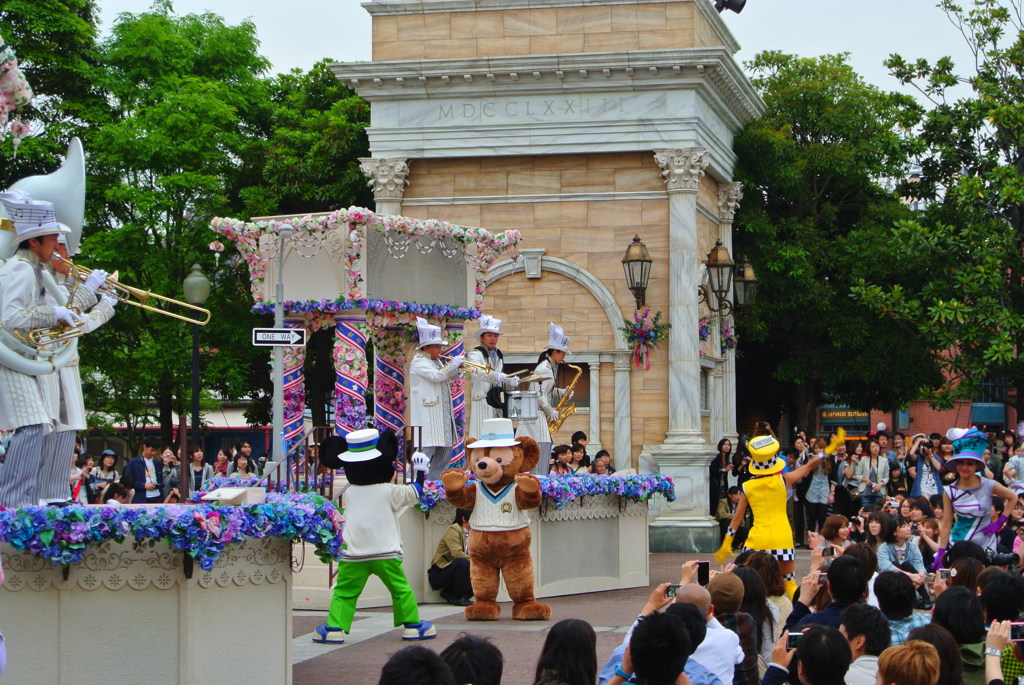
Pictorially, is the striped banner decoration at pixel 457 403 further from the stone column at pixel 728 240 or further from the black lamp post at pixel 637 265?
the stone column at pixel 728 240

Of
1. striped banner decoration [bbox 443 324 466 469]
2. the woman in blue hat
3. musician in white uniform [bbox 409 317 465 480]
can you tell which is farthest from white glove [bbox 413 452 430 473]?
the woman in blue hat

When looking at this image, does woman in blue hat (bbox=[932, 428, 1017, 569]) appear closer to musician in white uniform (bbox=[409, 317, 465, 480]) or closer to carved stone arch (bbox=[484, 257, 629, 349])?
musician in white uniform (bbox=[409, 317, 465, 480])

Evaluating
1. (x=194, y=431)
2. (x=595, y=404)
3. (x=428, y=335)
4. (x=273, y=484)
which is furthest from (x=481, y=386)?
(x=595, y=404)

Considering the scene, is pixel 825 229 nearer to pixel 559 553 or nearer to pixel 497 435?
pixel 559 553

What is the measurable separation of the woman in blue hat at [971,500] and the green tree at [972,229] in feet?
39.5

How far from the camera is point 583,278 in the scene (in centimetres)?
2673

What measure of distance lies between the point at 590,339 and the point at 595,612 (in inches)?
442

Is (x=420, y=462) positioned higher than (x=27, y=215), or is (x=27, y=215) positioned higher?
(x=27, y=215)

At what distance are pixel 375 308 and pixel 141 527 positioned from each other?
31.4 ft

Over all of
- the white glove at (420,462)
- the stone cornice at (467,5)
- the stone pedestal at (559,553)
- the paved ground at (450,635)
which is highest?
the stone cornice at (467,5)

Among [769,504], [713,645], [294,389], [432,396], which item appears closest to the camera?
[713,645]

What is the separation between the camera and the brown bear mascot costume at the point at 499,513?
14430 mm

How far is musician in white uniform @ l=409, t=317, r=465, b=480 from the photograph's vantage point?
17.8 metres

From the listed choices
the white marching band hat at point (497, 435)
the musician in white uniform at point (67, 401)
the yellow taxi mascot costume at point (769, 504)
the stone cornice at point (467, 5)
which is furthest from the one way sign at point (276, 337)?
the stone cornice at point (467, 5)
